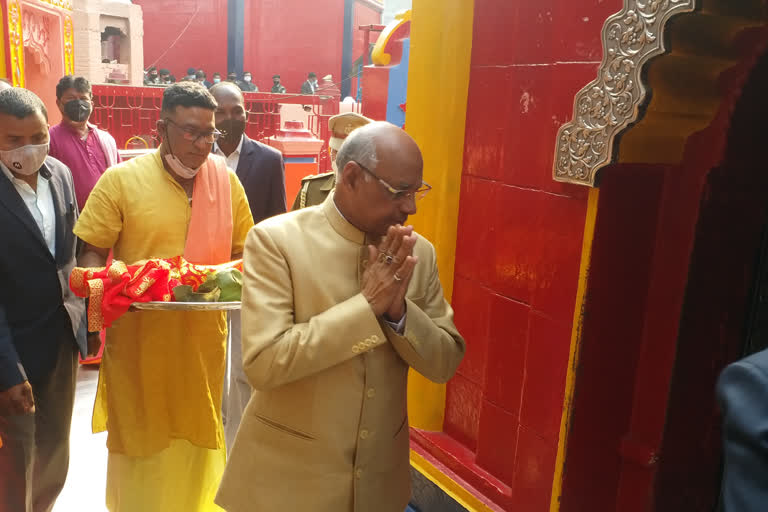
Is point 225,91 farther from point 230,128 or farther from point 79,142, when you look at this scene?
point 79,142

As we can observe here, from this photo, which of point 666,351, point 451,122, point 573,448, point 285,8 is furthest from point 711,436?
point 285,8

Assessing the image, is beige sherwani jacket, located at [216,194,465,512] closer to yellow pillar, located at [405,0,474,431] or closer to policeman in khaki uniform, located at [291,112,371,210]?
yellow pillar, located at [405,0,474,431]

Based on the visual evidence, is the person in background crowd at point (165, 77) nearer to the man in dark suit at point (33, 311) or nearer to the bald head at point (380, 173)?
the man in dark suit at point (33, 311)

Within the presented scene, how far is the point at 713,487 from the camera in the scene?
2.67m

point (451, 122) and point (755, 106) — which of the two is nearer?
point (755, 106)

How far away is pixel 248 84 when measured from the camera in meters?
20.6

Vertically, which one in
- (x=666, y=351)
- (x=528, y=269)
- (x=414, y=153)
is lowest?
(x=666, y=351)

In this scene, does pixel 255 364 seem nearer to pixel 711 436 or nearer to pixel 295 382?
pixel 295 382

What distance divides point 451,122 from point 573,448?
1.46 meters

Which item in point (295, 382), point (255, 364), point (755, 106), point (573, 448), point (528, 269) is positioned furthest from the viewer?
point (528, 269)

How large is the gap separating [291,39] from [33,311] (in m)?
20.8

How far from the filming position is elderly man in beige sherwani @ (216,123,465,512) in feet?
5.99

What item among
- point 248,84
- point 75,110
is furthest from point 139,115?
point 75,110

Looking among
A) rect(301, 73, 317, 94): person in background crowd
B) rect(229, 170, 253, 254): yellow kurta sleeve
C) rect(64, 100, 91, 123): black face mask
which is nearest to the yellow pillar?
rect(229, 170, 253, 254): yellow kurta sleeve
